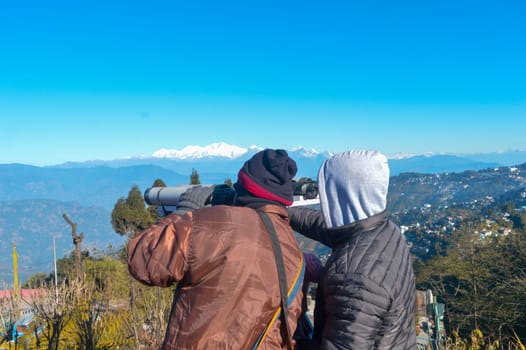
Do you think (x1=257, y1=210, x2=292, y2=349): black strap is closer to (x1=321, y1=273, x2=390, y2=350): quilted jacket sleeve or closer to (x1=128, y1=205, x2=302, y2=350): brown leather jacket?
(x1=128, y1=205, x2=302, y2=350): brown leather jacket

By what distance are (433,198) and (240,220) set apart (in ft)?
332

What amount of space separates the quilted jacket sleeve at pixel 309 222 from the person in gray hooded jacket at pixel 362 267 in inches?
13.2

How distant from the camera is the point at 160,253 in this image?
1.27 metres

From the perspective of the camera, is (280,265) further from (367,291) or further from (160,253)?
(160,253)

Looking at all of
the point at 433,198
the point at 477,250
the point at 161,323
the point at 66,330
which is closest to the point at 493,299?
the point at 477,250

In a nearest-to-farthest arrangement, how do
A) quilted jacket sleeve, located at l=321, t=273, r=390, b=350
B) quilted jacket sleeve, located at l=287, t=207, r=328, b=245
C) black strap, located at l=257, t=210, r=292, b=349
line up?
quilted jacket sleeve, located at l=321, t=273, r=390, b=350 < black strap, located at l=257, t=210, r=292, b=349 < quilted jacket sleeve, located at l=287, t=207, r=328, b=245

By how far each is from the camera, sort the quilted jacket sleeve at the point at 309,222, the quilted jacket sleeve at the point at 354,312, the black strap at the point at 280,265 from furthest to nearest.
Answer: the quilted jacket sleeve at the point at 309,222
the black strap at the point at 280,265
the quilted jacket sleeve at the point at 354,312

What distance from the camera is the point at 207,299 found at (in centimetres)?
131

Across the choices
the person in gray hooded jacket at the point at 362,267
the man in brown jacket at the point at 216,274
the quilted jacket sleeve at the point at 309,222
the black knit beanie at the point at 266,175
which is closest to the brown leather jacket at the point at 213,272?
the man in brown jacket at the point at 216,274

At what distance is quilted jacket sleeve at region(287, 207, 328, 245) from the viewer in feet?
6.07

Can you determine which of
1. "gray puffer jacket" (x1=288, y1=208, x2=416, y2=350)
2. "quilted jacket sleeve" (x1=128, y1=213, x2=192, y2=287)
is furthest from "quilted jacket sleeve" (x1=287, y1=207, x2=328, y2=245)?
"quilted jacket sleeve" (x1=128, y1=213, x2=192, y2=287)

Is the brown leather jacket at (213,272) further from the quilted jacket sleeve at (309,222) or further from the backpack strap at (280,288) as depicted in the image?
the quilted jacket sleeve at (309,222)

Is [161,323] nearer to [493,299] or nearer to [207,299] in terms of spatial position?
[207,299]

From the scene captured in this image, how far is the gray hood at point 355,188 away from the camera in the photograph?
1.41 meters
